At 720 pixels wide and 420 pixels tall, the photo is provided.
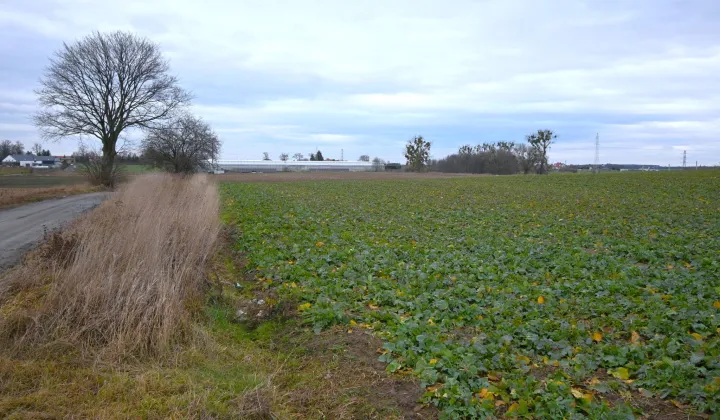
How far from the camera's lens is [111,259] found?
6539mm

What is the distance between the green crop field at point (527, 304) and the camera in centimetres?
419

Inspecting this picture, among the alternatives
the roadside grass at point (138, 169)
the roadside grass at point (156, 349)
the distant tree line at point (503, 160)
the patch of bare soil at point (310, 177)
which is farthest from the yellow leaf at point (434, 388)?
the distant tree line at point (503, 160)

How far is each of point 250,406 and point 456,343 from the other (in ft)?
7.34

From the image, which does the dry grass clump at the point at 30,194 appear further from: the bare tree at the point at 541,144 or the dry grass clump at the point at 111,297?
the bare tree at the point at 541,144

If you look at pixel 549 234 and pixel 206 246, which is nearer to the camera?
pixel 206 246

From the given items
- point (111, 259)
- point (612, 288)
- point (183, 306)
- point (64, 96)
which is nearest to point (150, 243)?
point (111, 259)

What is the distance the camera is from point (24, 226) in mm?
15664

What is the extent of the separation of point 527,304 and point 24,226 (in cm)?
1593

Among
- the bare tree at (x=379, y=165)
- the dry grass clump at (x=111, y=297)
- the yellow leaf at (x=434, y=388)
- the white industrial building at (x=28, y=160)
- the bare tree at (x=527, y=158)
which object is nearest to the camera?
the yellow leaf at (x=434, y=388)

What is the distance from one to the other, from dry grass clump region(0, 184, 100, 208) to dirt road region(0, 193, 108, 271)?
810mm

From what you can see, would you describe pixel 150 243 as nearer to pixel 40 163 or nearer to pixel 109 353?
pixel 109 353

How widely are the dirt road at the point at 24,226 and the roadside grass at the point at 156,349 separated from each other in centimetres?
302

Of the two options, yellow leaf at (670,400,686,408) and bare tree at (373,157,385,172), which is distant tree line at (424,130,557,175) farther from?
yellow leaf at (670,400,686,408)

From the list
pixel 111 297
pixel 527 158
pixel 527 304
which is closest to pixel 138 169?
pixel 111 297
